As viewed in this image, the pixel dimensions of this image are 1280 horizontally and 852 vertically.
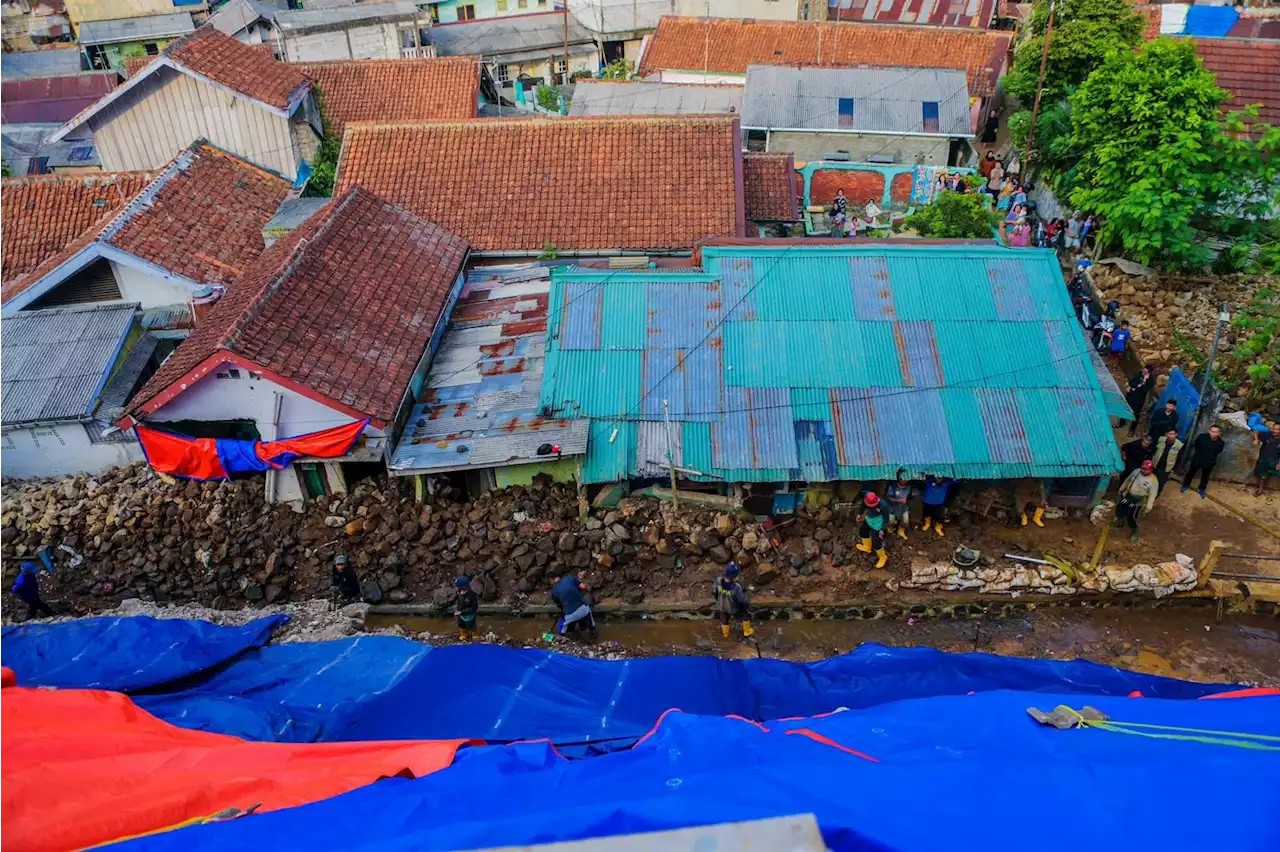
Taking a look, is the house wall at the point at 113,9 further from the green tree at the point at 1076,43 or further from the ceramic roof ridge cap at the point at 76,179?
the green tree at the point at 1076,43

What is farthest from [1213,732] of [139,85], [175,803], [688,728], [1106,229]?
[139,85]

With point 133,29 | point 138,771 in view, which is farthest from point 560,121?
point 133,29

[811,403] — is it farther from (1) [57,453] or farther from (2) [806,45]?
(2) [806,45]

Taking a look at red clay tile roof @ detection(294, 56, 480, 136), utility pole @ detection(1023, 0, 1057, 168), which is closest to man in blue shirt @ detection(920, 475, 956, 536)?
utility pole @ detection(1023, 0, 1057, 168)

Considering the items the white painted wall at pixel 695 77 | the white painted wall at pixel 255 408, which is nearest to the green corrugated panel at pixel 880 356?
the white painted wall at pixel 255 408

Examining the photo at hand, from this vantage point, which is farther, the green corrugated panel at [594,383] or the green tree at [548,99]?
the green tree at [548,99]

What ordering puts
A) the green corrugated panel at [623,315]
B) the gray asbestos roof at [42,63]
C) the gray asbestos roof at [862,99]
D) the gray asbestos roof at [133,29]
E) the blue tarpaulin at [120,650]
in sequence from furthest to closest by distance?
the gray asbestos roof at [133,29] < the gray asbestos roof at [42,63] < the gray asbestos roof at [862,99] < the green corrugated panel at [623,315] < the blue tarpaulin at [120,650]
